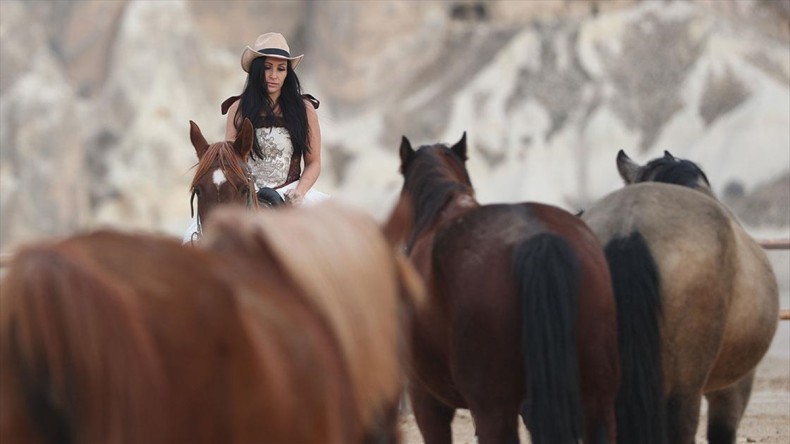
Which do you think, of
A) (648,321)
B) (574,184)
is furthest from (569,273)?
(574,184)

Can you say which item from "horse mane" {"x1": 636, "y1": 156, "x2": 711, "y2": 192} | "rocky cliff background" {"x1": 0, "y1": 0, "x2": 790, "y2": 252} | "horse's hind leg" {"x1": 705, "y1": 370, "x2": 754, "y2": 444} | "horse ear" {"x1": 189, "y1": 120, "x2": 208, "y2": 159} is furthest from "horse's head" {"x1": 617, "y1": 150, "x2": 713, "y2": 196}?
"rocky cliff background" {"x1": 0, "y1": 0, "x2": 790, "y2": 252}

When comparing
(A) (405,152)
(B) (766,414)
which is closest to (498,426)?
(A) (405,152)

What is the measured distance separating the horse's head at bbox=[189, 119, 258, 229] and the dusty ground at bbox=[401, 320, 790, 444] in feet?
7.72

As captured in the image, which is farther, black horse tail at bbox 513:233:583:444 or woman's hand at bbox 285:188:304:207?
woman's hand at bbox 285:188:304:207

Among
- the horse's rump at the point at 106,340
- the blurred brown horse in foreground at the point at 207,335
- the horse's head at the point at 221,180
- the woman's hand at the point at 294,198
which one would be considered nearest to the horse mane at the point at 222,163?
the horse's head at the point at 221,180

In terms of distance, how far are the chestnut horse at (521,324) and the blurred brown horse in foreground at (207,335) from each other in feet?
5.49

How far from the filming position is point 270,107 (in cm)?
566

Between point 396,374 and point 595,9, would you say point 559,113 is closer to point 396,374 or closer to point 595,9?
point 595,9

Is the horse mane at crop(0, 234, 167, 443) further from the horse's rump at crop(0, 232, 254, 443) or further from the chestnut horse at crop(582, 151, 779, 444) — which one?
the chestnut horse at crop(582, 151, 779, 444)

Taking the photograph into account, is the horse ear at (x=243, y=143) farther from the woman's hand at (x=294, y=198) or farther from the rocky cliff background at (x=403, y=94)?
the rocky cliff background at (x=403, y=94)

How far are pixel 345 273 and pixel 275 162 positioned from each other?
3.12 m

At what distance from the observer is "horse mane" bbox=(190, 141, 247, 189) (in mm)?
5016

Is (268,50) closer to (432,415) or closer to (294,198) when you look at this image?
(294,198)

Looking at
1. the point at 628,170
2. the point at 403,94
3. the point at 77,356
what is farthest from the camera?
the point at 403,94
